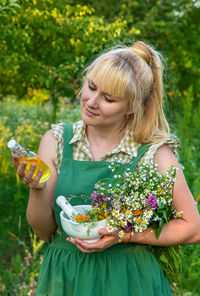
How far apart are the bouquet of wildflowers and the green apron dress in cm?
14

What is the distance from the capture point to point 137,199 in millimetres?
1627

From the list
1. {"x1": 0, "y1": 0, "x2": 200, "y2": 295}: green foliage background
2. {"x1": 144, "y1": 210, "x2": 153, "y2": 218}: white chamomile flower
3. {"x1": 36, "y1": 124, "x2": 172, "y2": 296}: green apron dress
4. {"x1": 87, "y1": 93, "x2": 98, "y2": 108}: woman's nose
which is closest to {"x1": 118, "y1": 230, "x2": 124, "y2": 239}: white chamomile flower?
{"x1": 144, "y1": 210, "x2": 153, "y2": 218}: white chamomile flower

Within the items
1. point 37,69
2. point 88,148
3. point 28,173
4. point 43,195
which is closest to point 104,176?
point 88,148

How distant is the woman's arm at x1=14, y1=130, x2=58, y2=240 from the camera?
1.61 m

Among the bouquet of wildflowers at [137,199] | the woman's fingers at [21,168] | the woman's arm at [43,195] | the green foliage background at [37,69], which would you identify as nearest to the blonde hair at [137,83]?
the bouquet of wildflowers at [137,199]

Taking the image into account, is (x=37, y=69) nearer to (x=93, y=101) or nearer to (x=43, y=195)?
(x=93, y=101)

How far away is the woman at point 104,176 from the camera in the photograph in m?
1.76

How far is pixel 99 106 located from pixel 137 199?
1.42ft

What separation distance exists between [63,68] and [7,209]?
1378 millimetres

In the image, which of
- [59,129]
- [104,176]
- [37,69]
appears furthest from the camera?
[37,69]

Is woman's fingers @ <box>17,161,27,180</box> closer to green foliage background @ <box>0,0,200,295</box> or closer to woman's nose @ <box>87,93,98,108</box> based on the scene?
woman's nose @ <box>87,93,98,108</box>

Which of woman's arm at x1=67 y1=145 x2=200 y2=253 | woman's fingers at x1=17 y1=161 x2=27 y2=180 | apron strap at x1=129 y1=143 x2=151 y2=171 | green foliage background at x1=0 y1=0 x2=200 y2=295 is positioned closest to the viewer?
woman's fingers at x1=17 y1=161 x2=27 y2=180

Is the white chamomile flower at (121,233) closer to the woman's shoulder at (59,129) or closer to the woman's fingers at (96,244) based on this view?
the woman's fingers at (96,244)

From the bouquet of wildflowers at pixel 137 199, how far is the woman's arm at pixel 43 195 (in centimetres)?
22
